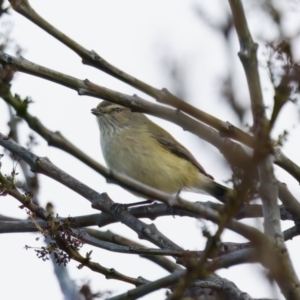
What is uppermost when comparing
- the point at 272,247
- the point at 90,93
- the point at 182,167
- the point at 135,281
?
the point at 182,167

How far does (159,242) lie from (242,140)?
129cm

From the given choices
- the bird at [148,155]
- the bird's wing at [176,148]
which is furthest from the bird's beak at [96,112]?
the bird's wing at [176,148]

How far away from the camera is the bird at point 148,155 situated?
275 inches

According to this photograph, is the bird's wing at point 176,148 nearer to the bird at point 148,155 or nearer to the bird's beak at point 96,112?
the bird at point 148,155

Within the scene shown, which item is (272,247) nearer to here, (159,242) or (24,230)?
(159,242)

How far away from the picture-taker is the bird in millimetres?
6988

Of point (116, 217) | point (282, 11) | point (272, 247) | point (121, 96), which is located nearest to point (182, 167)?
point (116, 217)

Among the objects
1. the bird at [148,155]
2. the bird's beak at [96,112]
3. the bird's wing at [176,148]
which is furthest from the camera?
the bird's beak at [96,112]

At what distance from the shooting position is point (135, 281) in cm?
294

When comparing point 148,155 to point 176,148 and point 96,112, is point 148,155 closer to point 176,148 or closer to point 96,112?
point 176,148

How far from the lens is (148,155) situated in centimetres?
716

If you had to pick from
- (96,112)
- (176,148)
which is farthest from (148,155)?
(96,112)

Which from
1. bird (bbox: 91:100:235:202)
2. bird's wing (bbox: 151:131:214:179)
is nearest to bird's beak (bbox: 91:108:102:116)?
bird (bbox: 91:100:235:202)

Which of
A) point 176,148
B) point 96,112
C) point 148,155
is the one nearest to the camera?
point 148,155
